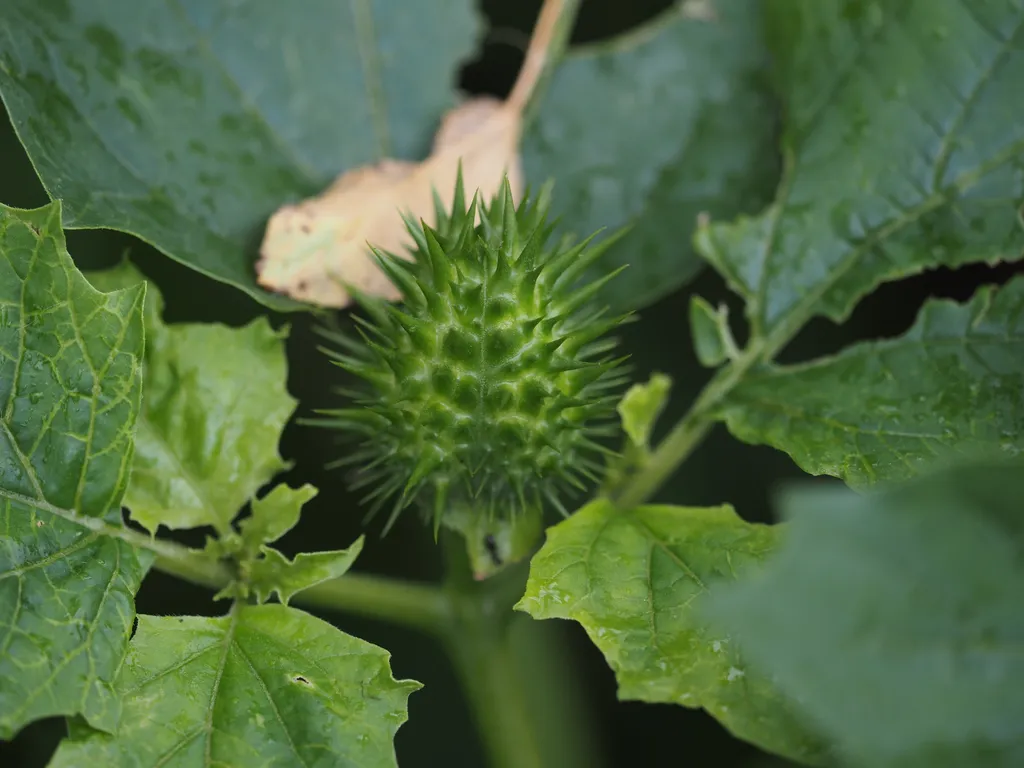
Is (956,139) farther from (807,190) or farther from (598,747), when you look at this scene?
(598,747)

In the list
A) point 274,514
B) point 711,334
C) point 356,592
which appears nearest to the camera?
point 274,514

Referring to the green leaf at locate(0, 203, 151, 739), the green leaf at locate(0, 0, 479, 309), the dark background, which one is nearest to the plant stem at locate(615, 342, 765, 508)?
the dark background

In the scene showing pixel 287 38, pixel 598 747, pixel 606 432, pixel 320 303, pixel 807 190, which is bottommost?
pixel 598 747

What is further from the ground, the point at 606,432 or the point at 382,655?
the point at 606,432

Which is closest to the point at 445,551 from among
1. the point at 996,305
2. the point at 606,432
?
the point at 606,432

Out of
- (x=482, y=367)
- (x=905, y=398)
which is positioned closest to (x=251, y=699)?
(x=482, y=367)

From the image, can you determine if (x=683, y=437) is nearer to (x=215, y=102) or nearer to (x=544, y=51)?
(x=544, y=51)

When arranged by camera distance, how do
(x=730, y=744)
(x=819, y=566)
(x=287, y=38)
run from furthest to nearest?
(x=730, y=744), (x=287, y=38), (x=819, y=566)
